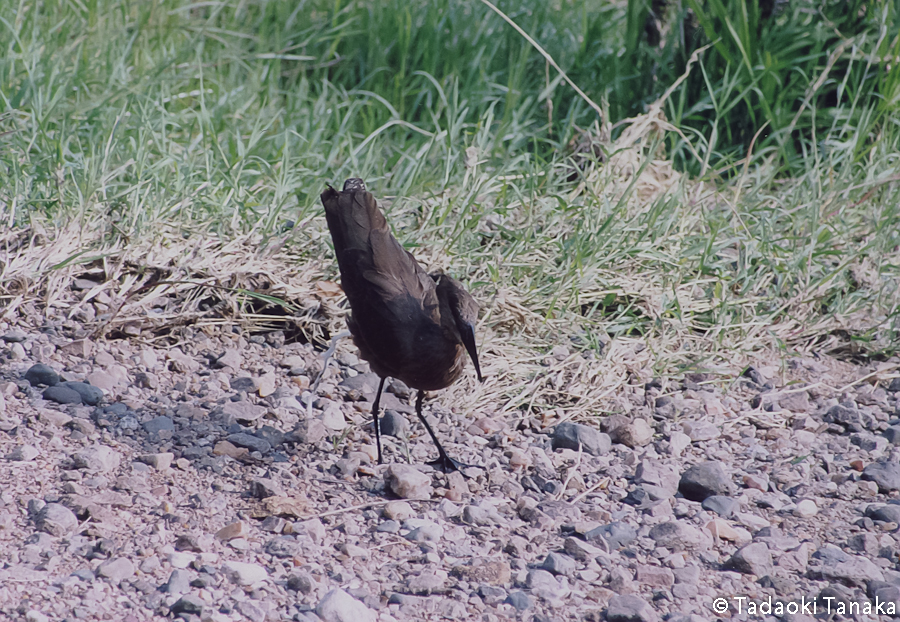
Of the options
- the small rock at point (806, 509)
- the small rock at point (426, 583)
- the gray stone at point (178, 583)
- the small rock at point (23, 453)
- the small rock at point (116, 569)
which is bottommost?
the small rock at point (23, 453)

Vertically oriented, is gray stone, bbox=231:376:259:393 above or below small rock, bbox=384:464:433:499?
below

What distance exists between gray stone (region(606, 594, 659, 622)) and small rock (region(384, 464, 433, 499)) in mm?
786

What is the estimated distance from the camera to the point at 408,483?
3.07 meters

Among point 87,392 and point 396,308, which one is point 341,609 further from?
point 87,392

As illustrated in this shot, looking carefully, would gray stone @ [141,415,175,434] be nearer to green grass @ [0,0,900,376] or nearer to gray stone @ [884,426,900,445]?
green grass @ [0,0,900,376]

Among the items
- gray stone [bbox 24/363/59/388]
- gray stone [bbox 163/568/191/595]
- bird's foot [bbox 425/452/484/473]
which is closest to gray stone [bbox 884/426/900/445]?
bird's foot [bbox 425/452/484/473]

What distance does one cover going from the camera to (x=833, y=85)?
5.66 metres

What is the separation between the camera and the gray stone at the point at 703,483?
126 inches

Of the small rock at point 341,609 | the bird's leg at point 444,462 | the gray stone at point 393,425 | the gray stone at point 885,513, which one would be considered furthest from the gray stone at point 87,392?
the gray stone at point 885,513

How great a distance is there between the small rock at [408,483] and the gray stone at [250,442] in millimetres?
456

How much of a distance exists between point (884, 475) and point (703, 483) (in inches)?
27.3

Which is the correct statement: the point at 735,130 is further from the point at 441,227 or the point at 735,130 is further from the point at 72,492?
the point at 72,492

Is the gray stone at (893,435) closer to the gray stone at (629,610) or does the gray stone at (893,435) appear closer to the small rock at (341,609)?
the gray stone at (629,610)

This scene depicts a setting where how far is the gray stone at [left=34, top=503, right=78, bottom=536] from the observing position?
102 inches
